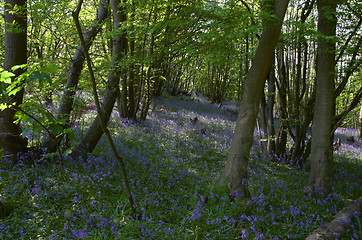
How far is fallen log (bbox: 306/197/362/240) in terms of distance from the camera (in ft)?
12.4

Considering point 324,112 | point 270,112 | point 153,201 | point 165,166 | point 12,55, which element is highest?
point 12,55

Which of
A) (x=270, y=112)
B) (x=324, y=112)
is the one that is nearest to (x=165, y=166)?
(x=324, y=112)

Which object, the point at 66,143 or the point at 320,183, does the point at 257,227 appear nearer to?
the point at 320,183

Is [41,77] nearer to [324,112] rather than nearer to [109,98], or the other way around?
[109,98]

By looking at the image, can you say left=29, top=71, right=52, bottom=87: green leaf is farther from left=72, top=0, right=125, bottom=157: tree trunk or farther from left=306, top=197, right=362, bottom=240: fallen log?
left=306, top=197, right=362, bottom=240: fallen log

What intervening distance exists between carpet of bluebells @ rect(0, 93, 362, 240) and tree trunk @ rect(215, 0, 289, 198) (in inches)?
14.3

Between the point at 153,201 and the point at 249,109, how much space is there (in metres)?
2.64

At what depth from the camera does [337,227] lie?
411 cm

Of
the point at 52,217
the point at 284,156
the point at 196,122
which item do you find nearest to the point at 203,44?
the point at 52,217

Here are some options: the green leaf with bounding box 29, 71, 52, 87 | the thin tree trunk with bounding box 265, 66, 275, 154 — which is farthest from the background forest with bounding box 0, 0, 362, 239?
the thin tree trunk with bounding box 265, 66, 275, 154

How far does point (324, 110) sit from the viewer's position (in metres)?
5.74

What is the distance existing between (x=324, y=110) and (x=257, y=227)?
3298 mm

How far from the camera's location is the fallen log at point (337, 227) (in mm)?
3775

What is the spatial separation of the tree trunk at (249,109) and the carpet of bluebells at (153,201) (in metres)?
0.36
